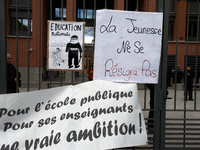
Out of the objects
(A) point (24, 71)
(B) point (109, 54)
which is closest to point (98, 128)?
(B) point (109, 54)

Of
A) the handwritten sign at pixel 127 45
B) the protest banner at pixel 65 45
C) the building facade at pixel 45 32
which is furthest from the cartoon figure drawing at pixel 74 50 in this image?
the building facade at pixel 45 32

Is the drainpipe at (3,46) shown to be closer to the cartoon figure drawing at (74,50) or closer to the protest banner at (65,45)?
the protest banner at (65,45)

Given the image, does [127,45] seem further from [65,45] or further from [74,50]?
[65,45]

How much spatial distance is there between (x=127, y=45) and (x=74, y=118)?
1.08m

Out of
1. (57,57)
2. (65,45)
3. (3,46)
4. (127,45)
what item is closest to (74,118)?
(57,57)

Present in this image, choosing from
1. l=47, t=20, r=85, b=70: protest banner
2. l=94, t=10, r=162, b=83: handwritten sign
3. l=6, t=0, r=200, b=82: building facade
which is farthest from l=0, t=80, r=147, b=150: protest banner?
l=6, t=0, r=200, b=82: building facade

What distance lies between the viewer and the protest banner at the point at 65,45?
2.34 m

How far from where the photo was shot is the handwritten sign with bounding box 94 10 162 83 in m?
2.33

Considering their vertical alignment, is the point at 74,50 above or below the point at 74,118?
above

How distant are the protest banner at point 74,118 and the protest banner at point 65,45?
0.33 m

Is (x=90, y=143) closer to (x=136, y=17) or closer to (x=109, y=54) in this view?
(x=109, y=54)

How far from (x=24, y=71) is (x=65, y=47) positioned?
945 centimetres

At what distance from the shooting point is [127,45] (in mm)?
2354

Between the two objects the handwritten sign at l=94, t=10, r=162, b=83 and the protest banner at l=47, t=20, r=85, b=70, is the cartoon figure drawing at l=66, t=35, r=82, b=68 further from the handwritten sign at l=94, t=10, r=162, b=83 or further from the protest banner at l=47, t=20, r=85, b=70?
the handwritten sign at l=94, t=10, r=162, b=83
